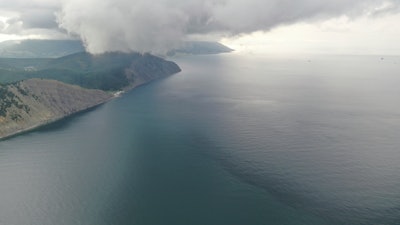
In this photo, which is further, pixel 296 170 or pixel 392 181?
pixel 296 170

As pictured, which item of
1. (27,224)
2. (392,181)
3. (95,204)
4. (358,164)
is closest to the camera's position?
(27,224)

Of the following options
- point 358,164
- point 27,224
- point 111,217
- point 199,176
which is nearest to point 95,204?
point 111,217

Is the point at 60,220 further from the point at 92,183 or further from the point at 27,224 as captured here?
the point at 92,183

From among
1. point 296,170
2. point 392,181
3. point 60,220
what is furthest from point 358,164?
point 60,220

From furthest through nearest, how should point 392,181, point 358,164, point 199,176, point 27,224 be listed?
point 358,164 → point 199,176 → point 392,181 → point 27,224

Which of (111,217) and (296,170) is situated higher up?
(296,170)

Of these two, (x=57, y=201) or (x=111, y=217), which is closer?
(x=111, y=217)

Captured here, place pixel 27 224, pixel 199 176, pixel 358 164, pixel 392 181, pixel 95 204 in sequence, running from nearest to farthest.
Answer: pixel 27 224 → pixel 95 204 → pixel 392 181 → pixel 199 176 → pixel 358 164

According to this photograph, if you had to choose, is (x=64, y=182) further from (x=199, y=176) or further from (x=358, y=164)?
(x=358, y=164)

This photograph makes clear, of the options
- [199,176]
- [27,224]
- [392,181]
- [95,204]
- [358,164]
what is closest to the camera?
[27,224]
